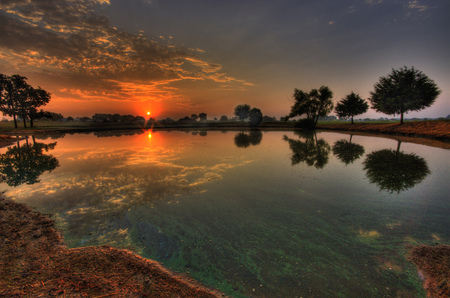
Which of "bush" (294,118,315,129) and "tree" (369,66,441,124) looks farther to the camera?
"bush" (294,118,315,129)

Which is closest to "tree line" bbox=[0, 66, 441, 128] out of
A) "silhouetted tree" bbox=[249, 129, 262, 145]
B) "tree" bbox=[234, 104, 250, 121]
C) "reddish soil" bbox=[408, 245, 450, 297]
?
"silhouetted tree" bbox=[249, 129, 262, 145]

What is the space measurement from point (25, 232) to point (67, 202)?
326 centimetres

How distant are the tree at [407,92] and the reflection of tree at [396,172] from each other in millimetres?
46089

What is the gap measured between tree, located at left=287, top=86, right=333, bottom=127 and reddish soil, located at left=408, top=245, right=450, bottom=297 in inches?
3184

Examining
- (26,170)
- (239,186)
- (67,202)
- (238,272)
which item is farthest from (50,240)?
(26,170)

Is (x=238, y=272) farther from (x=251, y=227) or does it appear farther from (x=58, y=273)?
(x=58, y=273)

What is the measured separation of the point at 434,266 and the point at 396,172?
1334 cm

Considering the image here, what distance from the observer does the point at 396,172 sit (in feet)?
50.6

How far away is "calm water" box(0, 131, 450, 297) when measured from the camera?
5.18m

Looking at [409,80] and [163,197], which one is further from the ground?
[409,80]

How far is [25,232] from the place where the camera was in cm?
675

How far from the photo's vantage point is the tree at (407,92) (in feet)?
163

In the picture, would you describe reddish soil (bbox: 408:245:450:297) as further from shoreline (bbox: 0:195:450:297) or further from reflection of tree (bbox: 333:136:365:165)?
reflection of tree (bbox: 333:136:365:165)

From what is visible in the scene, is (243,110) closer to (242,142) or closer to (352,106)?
(352,106)
